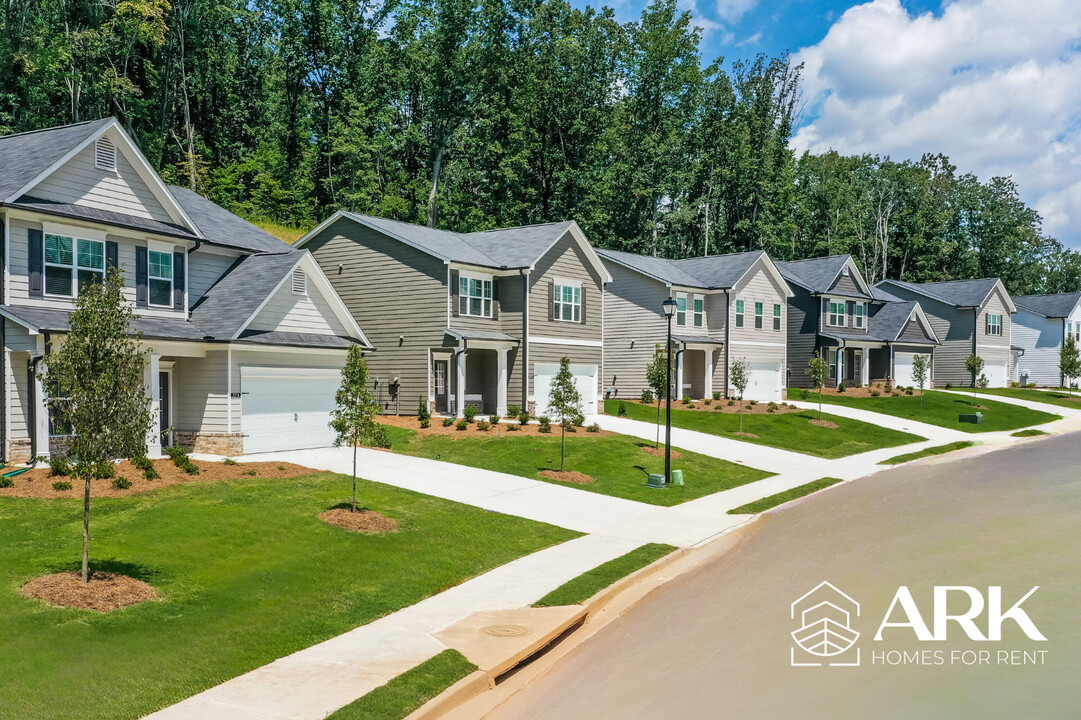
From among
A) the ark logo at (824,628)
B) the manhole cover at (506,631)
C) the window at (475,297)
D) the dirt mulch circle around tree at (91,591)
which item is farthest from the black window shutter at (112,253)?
the ark logo at (824,628)

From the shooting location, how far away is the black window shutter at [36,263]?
73.3 feet

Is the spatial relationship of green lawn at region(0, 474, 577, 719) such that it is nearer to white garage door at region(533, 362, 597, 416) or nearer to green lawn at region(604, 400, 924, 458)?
white garage door at region(533, 362, 597, 416)

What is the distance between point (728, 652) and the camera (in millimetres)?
11367

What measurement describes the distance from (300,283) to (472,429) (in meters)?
8.34

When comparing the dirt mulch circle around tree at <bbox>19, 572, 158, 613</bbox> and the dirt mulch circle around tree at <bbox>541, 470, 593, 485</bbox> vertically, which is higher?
the dirt mulch circle around tree at <bbox>19, 572, 158, 613</bbox>

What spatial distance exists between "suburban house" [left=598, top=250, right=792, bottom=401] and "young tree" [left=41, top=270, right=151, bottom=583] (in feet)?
115

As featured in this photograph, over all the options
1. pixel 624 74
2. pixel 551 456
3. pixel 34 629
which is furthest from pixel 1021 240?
pixel 34 629

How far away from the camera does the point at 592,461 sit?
1111 inches

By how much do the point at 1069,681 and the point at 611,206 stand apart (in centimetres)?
6072

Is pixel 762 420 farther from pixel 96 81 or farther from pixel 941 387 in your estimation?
pixel 96 81

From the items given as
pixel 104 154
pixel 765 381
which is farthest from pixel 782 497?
pixel 765 381

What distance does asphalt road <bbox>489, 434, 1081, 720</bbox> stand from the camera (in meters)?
9.66

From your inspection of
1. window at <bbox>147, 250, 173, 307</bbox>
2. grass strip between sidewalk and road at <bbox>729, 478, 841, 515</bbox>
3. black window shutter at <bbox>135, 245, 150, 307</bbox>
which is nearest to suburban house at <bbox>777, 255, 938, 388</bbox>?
grass strip between sidewalk and road at <bbox>729, 478, 841, 515</bbox>

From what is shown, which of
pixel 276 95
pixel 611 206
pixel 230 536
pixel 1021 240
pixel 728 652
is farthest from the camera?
pixel 1021 240
